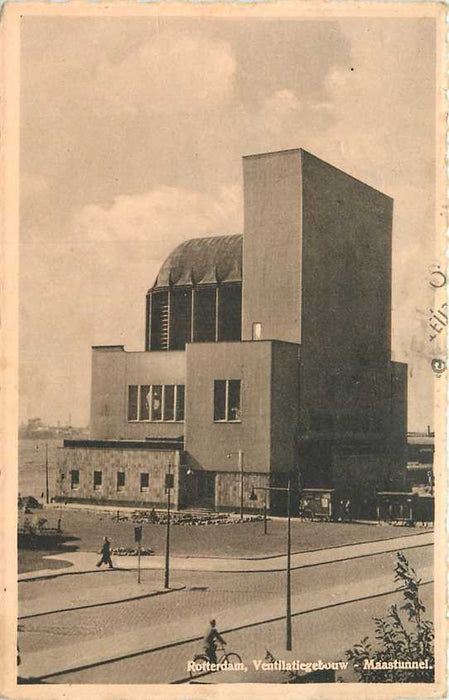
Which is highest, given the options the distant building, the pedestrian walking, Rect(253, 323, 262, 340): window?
Rect(253, 323, 262, 340): window

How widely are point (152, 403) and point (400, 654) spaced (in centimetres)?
2524

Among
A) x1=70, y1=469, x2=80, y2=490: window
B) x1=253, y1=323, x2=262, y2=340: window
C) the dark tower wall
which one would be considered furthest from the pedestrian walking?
x1=253, y1=323, x2=262, y2=340: window

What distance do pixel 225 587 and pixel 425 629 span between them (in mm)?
5532

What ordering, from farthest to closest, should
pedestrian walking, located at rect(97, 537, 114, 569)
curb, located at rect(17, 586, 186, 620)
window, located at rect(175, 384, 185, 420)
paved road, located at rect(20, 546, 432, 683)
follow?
window, located at rect(175, 384, 185, 420)
pedestrian walking, located at rect(97, 537, 114, 569)
curb, located at rect(17, 586, 186, 620)
paved road, located at rect(20, 546, 432, 683)

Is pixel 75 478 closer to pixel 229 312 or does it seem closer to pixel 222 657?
pixel 229 312

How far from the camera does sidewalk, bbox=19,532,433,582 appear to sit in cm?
2209

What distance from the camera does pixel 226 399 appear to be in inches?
1526

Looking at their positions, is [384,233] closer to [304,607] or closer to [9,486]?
[304,607]

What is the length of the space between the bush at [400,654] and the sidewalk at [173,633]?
4.39 feet

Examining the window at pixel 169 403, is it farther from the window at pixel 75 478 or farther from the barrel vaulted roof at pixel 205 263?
the barrel vaulted roof at pixel 205 263

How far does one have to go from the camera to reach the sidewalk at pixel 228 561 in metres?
22.1

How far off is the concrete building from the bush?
17635 mm

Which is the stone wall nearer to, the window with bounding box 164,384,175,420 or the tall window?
the tall window

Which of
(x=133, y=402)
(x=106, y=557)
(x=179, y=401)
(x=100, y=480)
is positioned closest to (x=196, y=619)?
(x=106, y=557)
